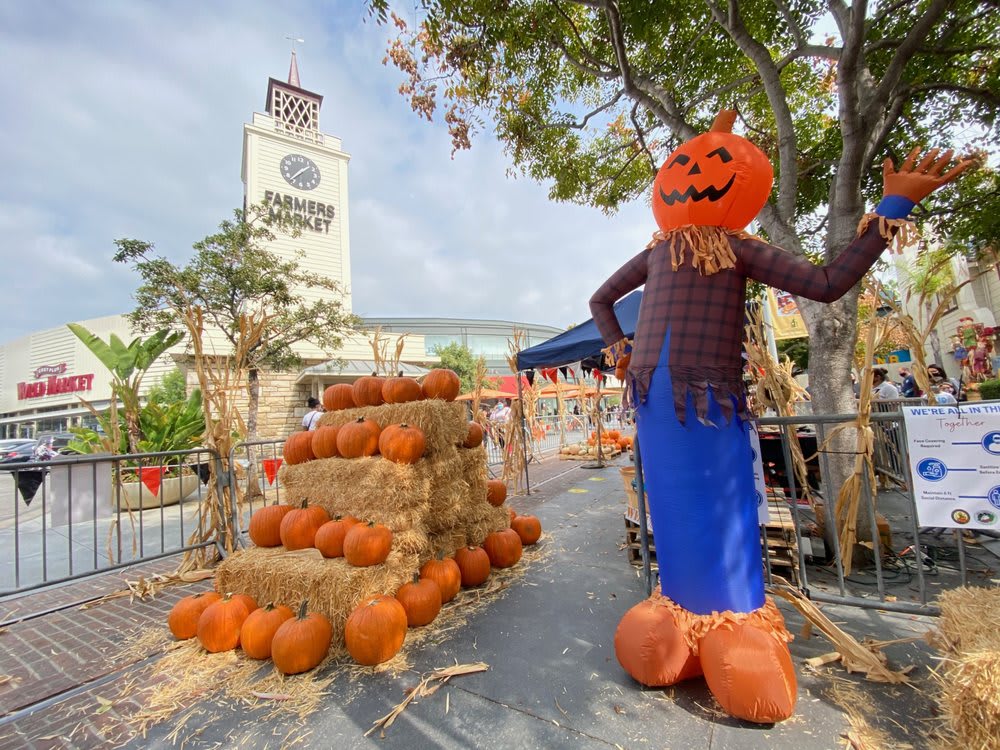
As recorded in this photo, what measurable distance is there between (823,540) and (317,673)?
3.97m

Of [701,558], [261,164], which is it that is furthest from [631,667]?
[261,164]

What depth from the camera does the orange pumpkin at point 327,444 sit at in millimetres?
3420

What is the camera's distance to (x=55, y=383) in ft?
96.8

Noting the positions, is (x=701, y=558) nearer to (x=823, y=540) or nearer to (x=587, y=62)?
(x=823, y=540)

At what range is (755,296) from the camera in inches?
226

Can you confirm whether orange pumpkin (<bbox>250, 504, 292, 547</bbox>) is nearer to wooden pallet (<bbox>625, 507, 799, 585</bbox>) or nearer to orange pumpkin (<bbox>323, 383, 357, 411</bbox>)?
orange pumpkin (<bbox>323, 383, 357, 411</bbox>)

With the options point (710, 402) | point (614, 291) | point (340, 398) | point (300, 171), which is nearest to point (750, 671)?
point (710, 402)

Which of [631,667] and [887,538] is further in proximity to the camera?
[887,538]

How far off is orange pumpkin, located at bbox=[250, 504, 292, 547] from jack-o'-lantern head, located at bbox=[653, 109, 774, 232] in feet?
11.2

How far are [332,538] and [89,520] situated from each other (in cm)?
324

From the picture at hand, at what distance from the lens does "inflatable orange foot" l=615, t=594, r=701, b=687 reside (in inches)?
76.0

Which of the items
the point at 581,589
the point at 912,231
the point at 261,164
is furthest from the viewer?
the point at 261,164

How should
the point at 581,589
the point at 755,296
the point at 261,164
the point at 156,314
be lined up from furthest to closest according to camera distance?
the point at 261,164 < the point at 156,314 < the point at 755,296 < the point at 581,589

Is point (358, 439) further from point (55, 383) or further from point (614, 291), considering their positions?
point (55, 383)
